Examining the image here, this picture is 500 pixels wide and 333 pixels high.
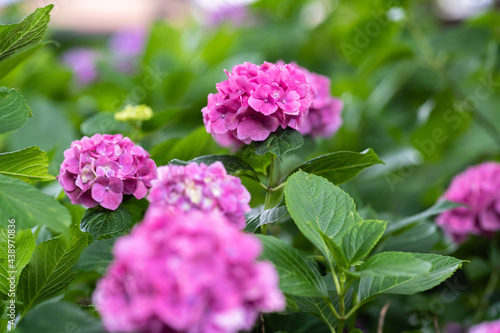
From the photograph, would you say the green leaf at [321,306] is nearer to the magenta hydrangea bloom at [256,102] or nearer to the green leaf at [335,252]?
the green leaf at [335,252]

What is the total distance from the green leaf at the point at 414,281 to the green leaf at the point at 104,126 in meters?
0.62

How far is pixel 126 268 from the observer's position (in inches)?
19.2

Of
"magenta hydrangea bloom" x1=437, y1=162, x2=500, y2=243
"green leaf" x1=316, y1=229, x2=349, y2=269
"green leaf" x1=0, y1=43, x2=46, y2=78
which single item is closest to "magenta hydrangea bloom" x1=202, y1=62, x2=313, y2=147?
"green leaf" x1=316, y1=229, x2=349, y2=269

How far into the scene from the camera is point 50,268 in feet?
2.43

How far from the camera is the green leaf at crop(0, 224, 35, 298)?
75cm

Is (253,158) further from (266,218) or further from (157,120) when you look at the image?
(157,120)

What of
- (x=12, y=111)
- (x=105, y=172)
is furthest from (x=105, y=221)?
(x=12, y=111)

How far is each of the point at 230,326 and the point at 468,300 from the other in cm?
101

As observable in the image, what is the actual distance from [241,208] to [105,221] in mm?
215

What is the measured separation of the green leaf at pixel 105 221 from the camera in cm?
72

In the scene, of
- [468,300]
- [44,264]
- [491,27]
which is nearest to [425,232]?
[468,300]

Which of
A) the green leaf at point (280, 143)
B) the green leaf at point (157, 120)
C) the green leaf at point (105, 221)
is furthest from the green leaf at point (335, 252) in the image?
the green leaf at point (157, 120)

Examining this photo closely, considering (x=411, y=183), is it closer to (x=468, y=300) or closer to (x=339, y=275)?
(x=468, y=300)

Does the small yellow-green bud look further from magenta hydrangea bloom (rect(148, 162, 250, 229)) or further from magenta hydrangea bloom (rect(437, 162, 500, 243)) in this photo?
magenta hydrangea bloom (rect(437, 162, 500, 243))
